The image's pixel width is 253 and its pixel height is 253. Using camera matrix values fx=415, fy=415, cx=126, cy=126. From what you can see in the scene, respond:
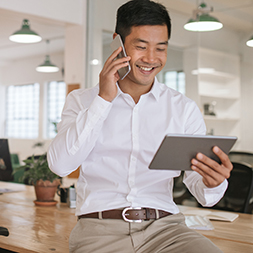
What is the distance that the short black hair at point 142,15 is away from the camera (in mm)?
1711

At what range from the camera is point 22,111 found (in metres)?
11.3

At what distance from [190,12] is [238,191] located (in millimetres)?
3047

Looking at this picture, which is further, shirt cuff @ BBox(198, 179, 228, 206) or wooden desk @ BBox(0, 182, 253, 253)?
wooden desk @ BBox(0, 182, 253, 253)

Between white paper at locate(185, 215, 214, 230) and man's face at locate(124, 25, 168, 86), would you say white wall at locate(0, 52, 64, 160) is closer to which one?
white paper at locate(185, 215, 214, 230)

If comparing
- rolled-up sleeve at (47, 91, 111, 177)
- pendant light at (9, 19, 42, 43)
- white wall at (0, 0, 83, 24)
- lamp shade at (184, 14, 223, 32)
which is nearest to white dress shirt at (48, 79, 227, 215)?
rolled-up sleeve at (47, 91, 111, 177)

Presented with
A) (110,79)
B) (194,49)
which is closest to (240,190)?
(110,79)

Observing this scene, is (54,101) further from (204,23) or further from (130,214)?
(130,214)

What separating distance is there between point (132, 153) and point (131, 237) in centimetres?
33

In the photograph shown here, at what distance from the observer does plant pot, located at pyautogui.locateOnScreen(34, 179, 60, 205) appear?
2.76 metres

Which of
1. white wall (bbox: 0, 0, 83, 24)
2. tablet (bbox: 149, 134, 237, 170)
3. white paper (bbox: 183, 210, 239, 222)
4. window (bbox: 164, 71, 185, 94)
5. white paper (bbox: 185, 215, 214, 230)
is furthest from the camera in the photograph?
window (bbox: 164, 71, 185, 94)

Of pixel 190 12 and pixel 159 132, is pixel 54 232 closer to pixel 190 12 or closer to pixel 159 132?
pixel 159 132

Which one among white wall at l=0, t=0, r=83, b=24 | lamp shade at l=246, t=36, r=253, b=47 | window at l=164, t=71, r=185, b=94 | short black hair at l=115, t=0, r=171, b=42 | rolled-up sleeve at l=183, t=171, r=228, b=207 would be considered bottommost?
rolled-up sleeve at l=183, t=171, r=228, b=207

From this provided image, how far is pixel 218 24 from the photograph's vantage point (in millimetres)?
4445

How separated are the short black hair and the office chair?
145 cm
